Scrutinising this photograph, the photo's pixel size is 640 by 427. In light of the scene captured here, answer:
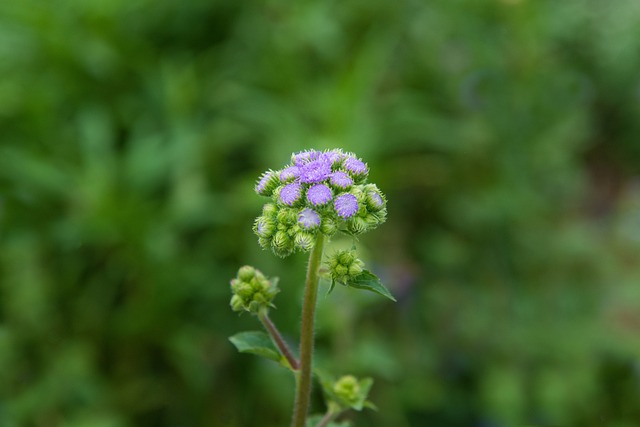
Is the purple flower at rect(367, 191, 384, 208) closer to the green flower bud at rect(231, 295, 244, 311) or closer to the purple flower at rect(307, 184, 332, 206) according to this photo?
the purple flower at rect(307, 184, 332, 206)

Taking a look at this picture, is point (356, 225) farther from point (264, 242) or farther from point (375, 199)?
point (264, 242)

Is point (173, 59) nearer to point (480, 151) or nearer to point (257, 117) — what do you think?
point (257, 117)

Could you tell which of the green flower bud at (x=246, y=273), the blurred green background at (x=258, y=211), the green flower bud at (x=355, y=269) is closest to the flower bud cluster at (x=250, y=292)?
the green flower bud at (x=246, y=273)

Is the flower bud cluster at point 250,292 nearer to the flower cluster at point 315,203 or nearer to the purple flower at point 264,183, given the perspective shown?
the flower cluster at point 315,203

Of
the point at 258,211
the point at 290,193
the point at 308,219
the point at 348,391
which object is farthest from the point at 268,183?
the point at 258,211

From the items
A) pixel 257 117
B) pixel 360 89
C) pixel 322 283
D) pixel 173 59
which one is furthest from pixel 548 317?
pixel 173 59

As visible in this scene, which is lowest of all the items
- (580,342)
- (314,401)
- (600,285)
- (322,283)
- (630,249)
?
(322,283)
